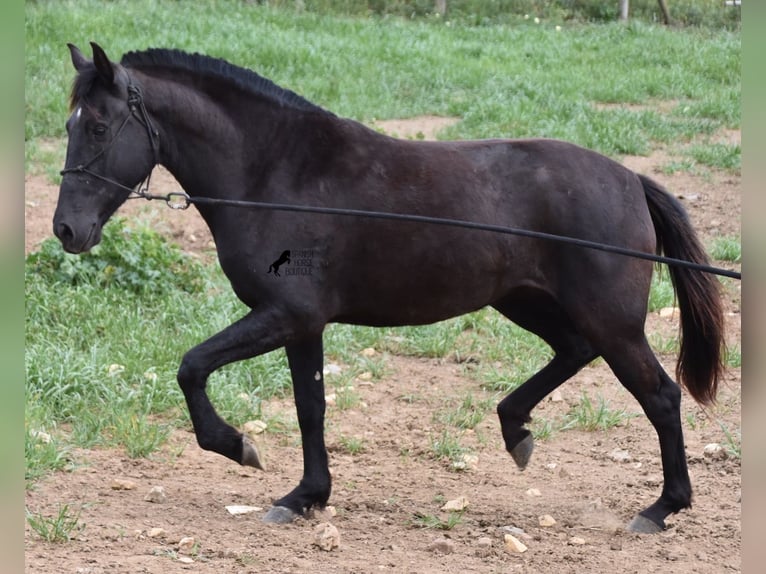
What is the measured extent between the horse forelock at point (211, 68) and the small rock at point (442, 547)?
1.83 meters

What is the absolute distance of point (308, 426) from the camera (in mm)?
4340

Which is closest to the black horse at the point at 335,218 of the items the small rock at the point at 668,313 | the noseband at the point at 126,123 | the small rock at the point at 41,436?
the noseband at the point at 126,123

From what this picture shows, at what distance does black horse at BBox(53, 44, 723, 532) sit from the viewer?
395 cm

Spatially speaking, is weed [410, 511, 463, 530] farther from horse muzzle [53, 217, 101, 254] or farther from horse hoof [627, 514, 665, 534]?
horse muzzle [53, 217, 101, 254]

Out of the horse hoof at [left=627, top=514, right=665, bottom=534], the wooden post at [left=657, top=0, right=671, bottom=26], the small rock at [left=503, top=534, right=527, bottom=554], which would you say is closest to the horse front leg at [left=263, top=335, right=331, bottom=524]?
the small rock at [left=503, top=534, right=527, bottom=554]

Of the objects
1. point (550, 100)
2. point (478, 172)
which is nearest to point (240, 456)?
point (478, 172)

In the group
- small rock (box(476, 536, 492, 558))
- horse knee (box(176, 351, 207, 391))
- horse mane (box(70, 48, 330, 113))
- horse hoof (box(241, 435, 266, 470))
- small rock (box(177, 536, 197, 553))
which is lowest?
small rock (box(476, 536, 492, 558))

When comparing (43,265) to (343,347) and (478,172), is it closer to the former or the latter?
(343,347)

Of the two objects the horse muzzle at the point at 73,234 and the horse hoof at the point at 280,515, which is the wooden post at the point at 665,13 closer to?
the horse hoof at the point at 280,515

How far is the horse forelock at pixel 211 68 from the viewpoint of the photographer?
13.6 feet

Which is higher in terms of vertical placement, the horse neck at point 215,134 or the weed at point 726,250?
the horse neck at point 215,134

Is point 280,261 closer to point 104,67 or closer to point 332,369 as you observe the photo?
point 104,67

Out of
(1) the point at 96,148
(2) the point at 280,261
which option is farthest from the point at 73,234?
(2) the point at 280,261
